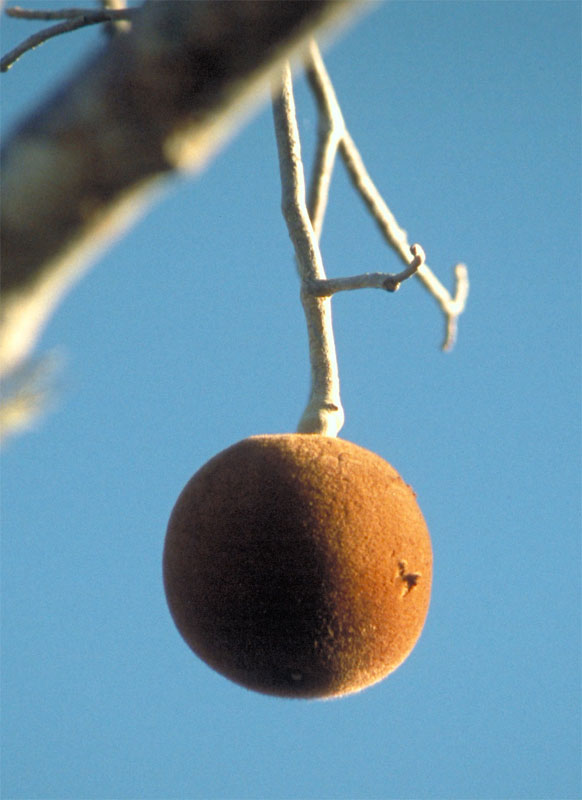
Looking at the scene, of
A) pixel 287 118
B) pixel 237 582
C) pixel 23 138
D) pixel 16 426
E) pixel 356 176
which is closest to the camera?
pixel 23 138

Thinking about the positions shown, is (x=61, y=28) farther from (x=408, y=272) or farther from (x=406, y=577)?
(x=406, y=577)

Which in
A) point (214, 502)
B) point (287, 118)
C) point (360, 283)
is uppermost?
point (287, 118)

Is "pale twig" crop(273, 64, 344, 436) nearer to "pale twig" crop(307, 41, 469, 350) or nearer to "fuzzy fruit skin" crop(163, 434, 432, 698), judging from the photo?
"fuzzy fruit skin" crop(163, 434, 432, 698)

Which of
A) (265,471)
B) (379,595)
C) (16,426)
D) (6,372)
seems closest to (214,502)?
(265,471)

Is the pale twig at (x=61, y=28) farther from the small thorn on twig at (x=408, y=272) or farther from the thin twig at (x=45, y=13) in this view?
the small thorn on twig at (x=408, y=272)

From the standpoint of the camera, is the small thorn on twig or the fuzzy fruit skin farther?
the fuzzy fruit skin

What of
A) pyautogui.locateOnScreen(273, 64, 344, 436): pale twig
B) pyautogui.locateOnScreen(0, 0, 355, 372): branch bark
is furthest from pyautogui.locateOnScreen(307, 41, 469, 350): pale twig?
pyautogui.locateOnScreen(0, 0, 355, 372): branch bark

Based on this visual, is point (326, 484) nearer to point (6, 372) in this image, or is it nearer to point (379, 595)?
point (379, 595)
